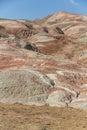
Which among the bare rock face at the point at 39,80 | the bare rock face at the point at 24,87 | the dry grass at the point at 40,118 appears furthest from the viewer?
the bare rock face at the point at 39,80

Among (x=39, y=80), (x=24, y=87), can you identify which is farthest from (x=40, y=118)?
(x=39, y=80)

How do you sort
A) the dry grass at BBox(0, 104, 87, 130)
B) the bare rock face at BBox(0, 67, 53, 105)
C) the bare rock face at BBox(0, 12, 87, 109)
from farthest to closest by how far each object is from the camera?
the bare rock face at BBox(0, 12, 87, 109) < the bare rock face at BBox(0, 67, 53, 105) < the dry grass at BBox(0, 104, 87, 130)

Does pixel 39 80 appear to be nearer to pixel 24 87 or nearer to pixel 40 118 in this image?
pixel 24 87

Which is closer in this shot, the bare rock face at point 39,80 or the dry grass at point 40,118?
the dry grass at point 40,118

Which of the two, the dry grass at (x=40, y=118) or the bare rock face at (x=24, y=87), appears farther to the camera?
the bare rock face at (x=24, y=87)

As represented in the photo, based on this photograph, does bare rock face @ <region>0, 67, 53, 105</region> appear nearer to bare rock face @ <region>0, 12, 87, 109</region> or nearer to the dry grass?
bare rock face @ <region>0, 12, 87, 109</region>

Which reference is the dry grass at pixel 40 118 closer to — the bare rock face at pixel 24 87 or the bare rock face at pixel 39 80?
the bare rock face at pixel 24 87

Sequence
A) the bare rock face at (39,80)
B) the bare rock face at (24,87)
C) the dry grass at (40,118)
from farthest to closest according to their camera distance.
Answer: the bare rock face at (39,80) → the bare rock face at (24,87) → the dry grass at (40,118)

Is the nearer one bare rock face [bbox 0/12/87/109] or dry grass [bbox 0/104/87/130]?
dry grass [bbox 0/104/87/130]

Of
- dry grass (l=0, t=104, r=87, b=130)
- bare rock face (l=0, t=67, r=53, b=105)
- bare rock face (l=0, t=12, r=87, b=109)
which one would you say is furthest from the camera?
bare rock face (l=0, t=12, r=87, b=109)

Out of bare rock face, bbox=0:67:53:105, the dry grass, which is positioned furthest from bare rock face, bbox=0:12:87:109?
the dry grass

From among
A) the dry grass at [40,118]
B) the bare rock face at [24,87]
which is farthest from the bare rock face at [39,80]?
the dry grass at [40,118]
